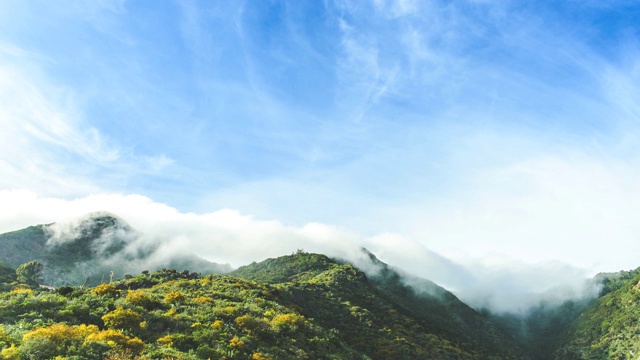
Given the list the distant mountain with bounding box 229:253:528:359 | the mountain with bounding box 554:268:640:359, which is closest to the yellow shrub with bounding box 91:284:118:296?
the distant mountain with bounding box 229:253:528:359

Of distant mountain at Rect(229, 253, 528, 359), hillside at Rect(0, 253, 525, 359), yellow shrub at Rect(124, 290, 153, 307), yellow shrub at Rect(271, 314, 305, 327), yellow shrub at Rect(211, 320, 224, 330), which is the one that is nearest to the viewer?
hillside at Rect(0, 253, 525, 359)

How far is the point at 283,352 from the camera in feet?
90.4

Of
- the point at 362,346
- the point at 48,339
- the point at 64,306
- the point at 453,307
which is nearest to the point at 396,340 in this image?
the point at 362,346

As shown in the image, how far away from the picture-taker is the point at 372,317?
73000mm

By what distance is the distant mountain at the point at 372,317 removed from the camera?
201ft

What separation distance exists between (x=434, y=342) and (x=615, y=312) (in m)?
157

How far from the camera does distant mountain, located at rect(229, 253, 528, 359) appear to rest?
61344mm

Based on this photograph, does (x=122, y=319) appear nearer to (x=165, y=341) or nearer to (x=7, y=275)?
(x=165, y=341)

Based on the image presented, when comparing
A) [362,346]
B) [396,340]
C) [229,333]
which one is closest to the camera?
[229,333]

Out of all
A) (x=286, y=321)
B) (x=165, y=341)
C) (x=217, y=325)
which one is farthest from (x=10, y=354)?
(x=286, y=321)

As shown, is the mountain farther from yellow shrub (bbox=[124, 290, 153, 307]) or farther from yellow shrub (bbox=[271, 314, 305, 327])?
yellow shrub (bbox=[124, 290, 153, 307])

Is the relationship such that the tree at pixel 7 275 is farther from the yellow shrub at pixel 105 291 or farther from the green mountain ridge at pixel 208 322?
the yellow shrub at pixel 105 291

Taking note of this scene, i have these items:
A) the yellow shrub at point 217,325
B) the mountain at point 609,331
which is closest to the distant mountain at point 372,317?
the yellow shrub at point 217,325

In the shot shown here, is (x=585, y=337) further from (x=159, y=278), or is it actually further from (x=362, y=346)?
(x=159, y=278)
